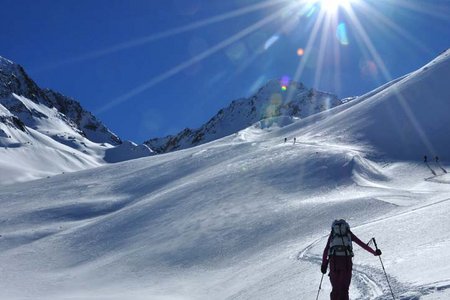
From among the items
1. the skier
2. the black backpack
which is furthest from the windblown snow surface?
the black backpack

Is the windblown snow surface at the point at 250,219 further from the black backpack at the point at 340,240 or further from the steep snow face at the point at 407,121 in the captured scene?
the black backpack at the point at 340,240

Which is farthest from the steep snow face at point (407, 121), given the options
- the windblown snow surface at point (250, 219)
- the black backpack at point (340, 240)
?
the black backpack at point (340, 240)

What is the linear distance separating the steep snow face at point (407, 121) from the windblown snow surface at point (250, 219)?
0.26 m

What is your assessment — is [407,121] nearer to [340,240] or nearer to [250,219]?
[250,219]

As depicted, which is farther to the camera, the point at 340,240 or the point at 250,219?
the point at 250,219

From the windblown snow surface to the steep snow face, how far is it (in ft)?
0.85

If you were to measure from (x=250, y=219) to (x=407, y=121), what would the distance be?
110 feet

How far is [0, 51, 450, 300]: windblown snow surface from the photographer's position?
48.0ft

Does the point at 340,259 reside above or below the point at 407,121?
below

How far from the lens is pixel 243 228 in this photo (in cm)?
2588

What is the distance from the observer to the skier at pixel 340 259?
9.34 m

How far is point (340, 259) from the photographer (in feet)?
31.1

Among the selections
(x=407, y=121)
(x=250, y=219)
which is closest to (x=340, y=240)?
(x=250, y=219)

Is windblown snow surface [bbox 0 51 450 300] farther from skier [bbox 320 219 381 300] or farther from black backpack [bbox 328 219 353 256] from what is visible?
black backpack [bbox 328 219 353 256]
